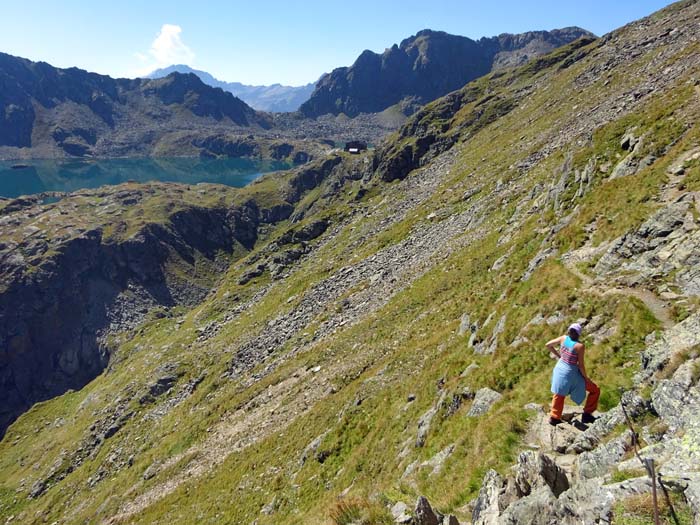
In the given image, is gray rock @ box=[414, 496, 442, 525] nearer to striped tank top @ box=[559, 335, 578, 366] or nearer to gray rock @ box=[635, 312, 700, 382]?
striped tank top @ box=[559, 335, 578, 366]

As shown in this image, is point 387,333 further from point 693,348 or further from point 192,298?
point 192,298

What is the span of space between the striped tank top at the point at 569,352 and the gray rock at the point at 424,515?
5.73m

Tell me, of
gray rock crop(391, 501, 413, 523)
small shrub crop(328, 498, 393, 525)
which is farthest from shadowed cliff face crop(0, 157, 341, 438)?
gray rock crop(391, 501, 413, 523)

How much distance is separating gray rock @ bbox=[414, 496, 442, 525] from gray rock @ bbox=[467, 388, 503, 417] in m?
5.47

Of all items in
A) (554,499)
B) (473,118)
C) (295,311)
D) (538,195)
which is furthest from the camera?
(473,118)

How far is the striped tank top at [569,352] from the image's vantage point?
12219 mm

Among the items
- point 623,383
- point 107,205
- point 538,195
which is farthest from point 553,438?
point 107,205

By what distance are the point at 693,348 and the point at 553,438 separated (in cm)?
439

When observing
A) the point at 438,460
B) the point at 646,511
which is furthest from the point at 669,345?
the point at 438,460

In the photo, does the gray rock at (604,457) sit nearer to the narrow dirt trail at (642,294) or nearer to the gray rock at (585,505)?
the gray rock at (585,505)

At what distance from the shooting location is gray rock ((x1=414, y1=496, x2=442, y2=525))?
37.8 ft

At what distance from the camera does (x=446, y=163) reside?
101250 mm

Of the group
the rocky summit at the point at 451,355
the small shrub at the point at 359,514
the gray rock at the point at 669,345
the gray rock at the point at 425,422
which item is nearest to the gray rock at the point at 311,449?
the rocky summit at the point at 451,355

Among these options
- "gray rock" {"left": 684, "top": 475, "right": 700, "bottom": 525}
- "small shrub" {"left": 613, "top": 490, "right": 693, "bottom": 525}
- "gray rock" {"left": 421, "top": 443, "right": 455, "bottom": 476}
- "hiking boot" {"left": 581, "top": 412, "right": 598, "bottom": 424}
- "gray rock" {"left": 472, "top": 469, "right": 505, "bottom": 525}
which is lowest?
"gray rock" {"left": 421, "top": 443, "right": 455, "bottom": 476}
